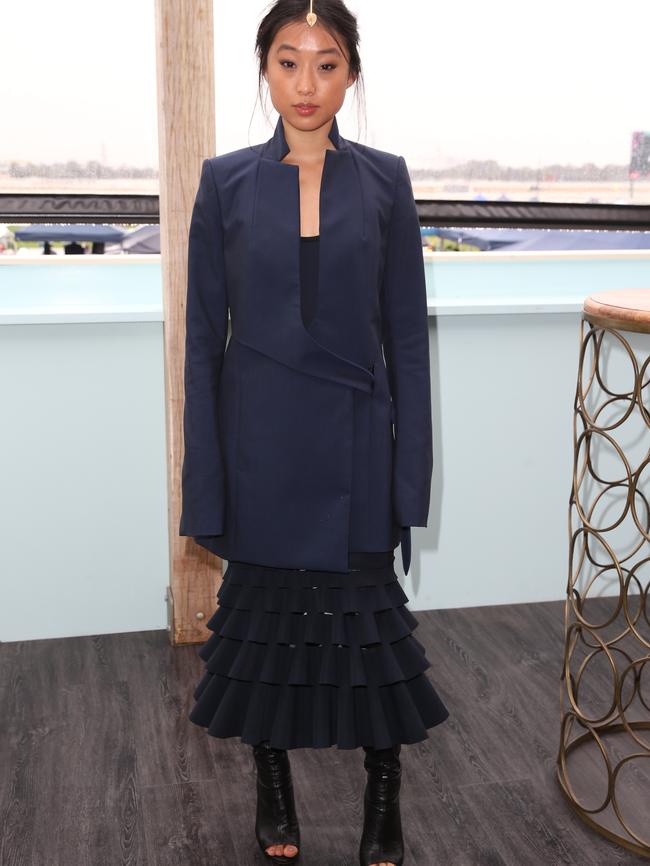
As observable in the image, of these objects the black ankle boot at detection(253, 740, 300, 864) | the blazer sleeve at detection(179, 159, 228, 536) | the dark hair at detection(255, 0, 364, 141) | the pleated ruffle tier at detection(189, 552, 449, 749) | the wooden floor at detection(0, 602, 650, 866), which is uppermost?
the dark hair at detection(255, 0, 364, 141)

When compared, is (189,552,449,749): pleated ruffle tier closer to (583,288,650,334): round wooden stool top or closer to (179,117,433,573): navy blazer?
(179,117,433,573): navy blazer

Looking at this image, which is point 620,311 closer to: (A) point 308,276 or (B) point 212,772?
(A) point 308,276

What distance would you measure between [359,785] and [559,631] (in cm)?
89

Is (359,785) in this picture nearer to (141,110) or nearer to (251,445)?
(251,445)

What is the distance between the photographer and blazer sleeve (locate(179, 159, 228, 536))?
63.5 inches

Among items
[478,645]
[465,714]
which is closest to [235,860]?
[465,714]

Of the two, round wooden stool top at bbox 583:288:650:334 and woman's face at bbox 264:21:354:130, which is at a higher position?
woman's face at bbox 264:21:354:130

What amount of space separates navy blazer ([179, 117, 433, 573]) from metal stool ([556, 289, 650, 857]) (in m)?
0.33

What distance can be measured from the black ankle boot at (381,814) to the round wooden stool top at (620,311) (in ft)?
2.49

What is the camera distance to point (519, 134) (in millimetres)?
2973

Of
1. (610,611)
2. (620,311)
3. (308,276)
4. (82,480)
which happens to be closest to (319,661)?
(308,276)

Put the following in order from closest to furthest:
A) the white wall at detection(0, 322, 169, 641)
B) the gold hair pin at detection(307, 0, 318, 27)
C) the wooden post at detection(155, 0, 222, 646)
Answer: the gold hair pin at detection(307, 0, 318, 27), the wooden post at detection(155, 0, 222, 646), the white wall at detection(0, 322, 169, 641)

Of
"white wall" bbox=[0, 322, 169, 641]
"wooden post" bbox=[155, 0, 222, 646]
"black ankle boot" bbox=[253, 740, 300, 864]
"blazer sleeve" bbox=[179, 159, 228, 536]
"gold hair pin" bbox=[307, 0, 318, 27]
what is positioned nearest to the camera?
"gold hair pin" bbox=[307, 0, 318, 27]

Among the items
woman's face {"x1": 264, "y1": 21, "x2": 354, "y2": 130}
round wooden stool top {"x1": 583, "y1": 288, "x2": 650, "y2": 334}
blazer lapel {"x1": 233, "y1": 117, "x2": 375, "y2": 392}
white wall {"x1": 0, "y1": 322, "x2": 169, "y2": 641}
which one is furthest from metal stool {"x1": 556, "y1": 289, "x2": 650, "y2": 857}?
white wall {"x1": 0, "y1": 322, "x2": 169, "y2": 641}
